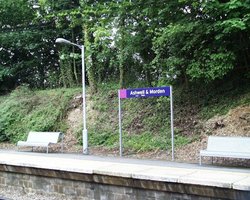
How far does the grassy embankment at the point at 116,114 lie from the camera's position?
13.7 m

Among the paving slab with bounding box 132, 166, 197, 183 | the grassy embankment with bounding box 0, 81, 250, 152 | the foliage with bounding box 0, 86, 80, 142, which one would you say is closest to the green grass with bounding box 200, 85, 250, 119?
the grassy embankment with bounding box 0, 81, 250, 152

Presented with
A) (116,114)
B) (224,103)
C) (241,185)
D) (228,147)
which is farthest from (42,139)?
(241,185)

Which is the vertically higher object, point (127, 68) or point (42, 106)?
point (127, 68)

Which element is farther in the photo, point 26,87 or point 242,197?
point 26,87

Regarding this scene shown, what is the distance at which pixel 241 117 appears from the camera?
12.2m

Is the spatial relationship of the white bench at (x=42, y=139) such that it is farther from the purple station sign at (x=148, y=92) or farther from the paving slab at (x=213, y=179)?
the paving slab at (x=213, y=179)

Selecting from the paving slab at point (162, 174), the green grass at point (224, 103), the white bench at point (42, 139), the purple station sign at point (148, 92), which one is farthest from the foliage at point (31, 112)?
the paving slab at point (162, 174)

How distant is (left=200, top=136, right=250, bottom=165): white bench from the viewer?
9.77 metres

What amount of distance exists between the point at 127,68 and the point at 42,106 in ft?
16.1

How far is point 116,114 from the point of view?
1691cm

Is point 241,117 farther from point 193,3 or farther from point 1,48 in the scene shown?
point 1,48

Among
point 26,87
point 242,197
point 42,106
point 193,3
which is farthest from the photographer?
point 26,87

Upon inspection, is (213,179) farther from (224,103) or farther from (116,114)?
(116,114)

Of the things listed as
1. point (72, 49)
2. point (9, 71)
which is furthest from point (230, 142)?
point (9, 71)
